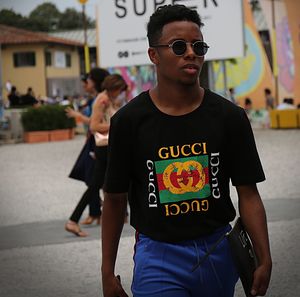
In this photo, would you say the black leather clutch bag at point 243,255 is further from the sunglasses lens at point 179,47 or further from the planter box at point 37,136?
the planter box at point 37,136

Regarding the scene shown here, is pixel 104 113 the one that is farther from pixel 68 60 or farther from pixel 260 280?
pixel 68 60

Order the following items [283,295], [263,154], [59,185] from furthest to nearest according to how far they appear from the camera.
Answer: [263,154], [59,185], [283,295]

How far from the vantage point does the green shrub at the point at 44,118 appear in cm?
2262

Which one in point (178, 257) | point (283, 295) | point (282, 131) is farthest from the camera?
point (282, 131)

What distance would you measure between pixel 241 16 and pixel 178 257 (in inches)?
459

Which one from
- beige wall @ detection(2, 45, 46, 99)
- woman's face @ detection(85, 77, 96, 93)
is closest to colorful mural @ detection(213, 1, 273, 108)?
beige wall @ detection(2, 45, 46, 99)

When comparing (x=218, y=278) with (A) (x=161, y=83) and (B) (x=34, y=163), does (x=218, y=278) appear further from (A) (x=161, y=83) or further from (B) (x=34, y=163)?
(B) (x=34, y=163)

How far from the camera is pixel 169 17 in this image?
281 centimetres

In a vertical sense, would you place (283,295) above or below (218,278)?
below

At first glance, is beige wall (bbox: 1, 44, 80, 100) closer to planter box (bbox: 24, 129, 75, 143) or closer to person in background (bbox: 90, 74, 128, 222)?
planter box (bbox: 24, 129, 75, 143)

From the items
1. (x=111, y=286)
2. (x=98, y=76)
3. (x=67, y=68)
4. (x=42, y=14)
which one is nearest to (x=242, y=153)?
(x=111, y=286)

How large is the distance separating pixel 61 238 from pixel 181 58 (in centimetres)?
475

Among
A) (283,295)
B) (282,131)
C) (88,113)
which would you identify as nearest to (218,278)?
(283,295)

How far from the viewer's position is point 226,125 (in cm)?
278
